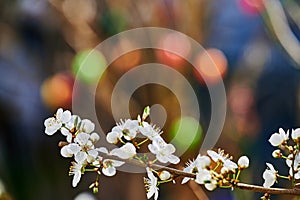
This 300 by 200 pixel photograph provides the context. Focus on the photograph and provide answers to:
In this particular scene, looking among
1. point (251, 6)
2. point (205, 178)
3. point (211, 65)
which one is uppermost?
point (251, 6)

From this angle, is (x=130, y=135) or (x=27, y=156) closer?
(x=130, y=135)

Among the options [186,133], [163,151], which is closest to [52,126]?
[163,151]

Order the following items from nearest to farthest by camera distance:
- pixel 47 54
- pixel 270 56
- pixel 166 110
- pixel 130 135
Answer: pixel 130 135 < pixel 166 110 < pixel 270 56 < pixel 47 54

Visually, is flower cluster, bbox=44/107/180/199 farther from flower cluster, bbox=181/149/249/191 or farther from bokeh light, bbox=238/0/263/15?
bokeh light, bbox=238/0/263/15

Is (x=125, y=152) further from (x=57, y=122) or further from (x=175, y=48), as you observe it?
(x=175, y=48)

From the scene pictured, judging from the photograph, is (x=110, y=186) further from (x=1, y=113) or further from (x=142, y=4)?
(x=142, y=4)

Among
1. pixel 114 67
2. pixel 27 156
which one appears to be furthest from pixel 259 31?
pixel 27 156
